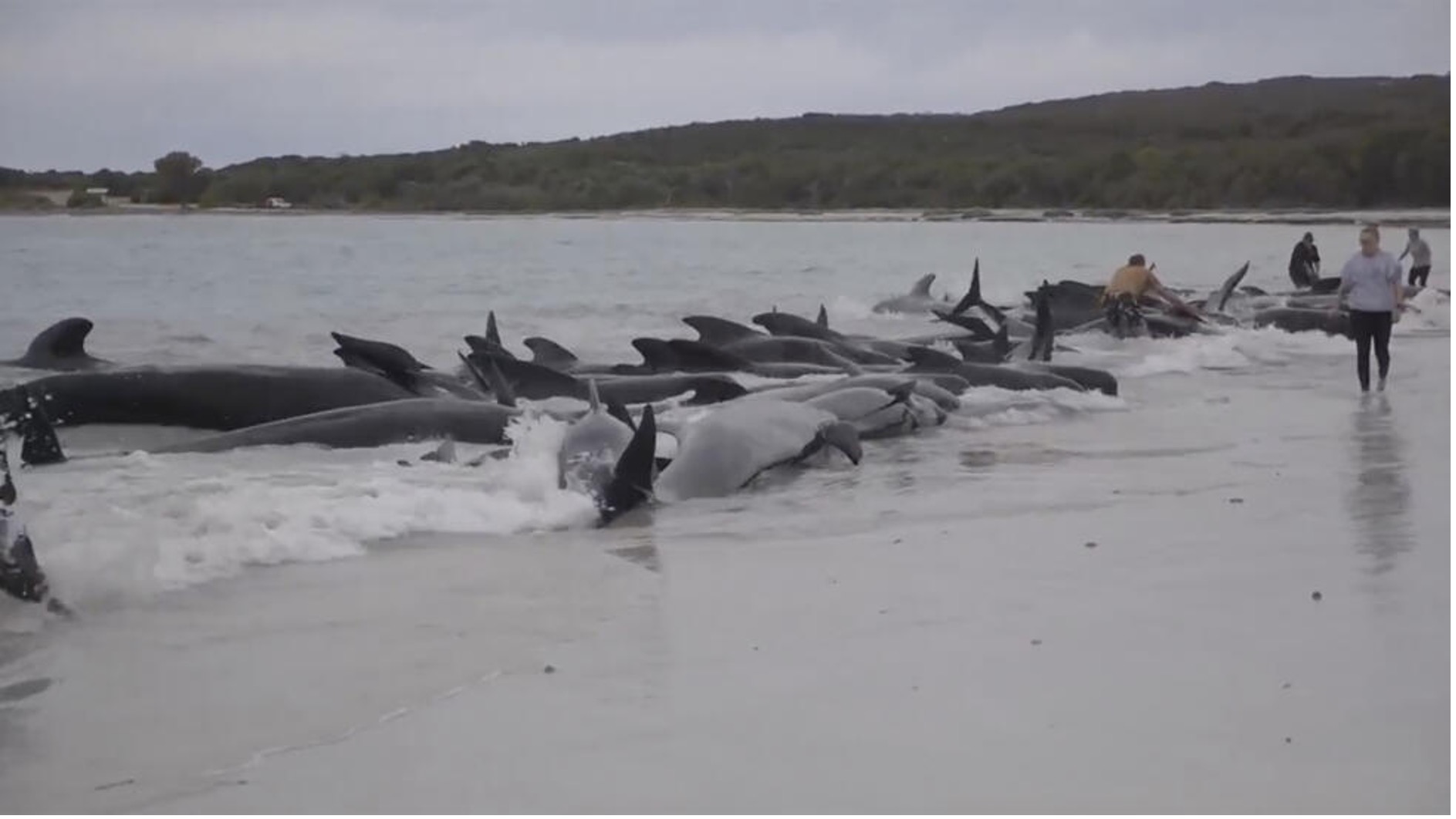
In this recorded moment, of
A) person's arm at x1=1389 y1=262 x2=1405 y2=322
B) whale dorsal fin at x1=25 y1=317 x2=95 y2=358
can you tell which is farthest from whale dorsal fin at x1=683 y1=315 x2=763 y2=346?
person's arm at x1=1389 y1=262 x2=1405 y2=322

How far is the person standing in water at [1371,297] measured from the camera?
1475 centimetres

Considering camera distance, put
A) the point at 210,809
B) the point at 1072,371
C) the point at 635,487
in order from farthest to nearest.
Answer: the point at 1072,371 → the point at 635,487 → the point at 210,809

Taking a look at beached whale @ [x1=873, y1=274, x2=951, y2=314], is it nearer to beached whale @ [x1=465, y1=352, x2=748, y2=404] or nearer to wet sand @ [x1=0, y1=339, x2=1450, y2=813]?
beached whale @ [x1=465, y1=352, x2=748, y2=404]

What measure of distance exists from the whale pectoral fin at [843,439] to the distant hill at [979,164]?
6.56 feet

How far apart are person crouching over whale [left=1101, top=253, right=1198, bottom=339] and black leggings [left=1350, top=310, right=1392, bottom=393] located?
5.59 m

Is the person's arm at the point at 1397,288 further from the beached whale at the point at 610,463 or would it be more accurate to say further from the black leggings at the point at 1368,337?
the beached whale at the point at 610,463

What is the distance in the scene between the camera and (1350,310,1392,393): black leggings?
1507 cm

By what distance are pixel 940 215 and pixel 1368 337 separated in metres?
63.5

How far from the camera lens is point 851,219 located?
3514 inches

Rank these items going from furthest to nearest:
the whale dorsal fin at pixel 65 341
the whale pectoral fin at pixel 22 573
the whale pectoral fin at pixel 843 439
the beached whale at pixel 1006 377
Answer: the whale dorsal fin at pixel 65 341 → the beached whale at pixel 1006 377 → the whale pectoral fin at pixel 843 439 → the whale pectoral fin at pixel 22 573

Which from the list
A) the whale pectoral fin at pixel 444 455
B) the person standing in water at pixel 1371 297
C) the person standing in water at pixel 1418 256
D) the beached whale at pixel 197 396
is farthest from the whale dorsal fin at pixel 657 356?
the person standing in water at pixel 1418 256

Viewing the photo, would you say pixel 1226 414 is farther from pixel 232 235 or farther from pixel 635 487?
pixel 232 235

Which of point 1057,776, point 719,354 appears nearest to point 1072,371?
point 719,354

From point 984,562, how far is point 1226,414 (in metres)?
6.58
